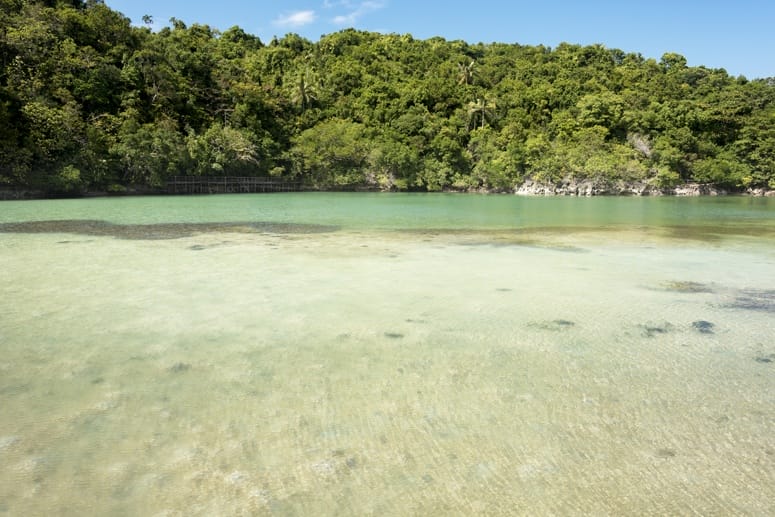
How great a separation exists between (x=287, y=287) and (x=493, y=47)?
87.1 metres

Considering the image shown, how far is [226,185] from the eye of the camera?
43.0 m

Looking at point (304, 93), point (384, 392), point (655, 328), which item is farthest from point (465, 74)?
point (384, 392)

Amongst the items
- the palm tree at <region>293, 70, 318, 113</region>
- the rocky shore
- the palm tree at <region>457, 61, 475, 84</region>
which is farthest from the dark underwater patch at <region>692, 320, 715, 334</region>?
the palm tree at <region>457, 61, 475, 84</region>

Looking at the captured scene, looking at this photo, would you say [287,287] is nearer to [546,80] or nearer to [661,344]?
[661,344]

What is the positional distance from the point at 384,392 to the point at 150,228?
1153cm

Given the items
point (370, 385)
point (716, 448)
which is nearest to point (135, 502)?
point (370, 385)

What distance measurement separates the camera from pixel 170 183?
129 ft

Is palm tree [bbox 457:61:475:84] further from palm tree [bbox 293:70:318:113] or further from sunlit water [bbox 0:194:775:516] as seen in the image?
sunlit water [bbox 0:194:775:516]

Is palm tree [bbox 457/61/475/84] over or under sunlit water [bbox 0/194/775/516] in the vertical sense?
over

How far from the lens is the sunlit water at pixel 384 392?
2.18m

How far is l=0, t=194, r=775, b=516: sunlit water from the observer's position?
7.16 ft

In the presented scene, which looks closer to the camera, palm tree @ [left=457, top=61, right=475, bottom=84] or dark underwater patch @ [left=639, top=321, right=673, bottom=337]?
dark underwater patch @ [left=639, top=321, right=673, bottom=337]

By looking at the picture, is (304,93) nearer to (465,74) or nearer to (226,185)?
(226,185)

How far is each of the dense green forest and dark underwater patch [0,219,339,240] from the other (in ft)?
71.6
